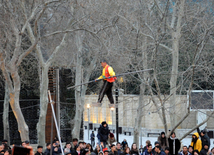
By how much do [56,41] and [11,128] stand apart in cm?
676

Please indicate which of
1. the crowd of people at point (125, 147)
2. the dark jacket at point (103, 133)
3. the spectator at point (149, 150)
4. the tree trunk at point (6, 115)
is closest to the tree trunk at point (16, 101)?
the crowd of people at point (125, 147)

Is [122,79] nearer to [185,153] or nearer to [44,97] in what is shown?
[44,97]

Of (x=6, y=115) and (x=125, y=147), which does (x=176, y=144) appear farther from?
(x=6, y=115)

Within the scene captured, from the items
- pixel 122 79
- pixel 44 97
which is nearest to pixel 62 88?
pixel 122 79

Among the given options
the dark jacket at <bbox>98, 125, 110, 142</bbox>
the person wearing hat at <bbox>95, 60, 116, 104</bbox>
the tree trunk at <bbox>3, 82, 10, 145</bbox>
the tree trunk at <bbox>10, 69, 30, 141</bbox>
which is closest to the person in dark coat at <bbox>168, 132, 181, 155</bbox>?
the dark jacket at <bbox>98, 125, 110, 142</bbox>

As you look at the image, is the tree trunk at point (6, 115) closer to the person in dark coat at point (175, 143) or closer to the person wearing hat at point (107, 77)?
the person wearing hat at point (107, 77)

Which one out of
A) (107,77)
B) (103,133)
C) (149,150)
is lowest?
(149,150)

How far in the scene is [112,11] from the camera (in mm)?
17500

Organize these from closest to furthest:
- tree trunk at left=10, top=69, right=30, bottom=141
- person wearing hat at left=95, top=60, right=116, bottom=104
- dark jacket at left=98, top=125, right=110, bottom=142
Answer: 1. person wearing hat at left=95, top=60, right=116, bottom=104
2. tree trunk at left=10, top=69, right=30, bottom=141
3. dark jacket at left=98, top=125, right=110, bottom=142

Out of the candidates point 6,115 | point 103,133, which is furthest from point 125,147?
point 6,115

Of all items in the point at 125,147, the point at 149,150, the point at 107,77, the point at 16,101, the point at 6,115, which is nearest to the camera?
the point at 107,77

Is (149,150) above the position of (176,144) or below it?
below

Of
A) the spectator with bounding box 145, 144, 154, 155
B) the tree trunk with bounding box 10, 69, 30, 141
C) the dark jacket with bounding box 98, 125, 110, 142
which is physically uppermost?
the tree trunk with bounding box 10, 69, 30, 141

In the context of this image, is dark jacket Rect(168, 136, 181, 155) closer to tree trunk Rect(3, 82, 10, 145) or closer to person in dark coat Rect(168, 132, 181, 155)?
person in dark coat Rect(168, 132, 181, 155)
